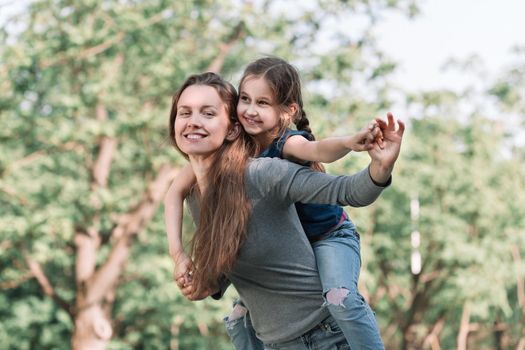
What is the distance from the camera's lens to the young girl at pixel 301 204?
8.83 ft

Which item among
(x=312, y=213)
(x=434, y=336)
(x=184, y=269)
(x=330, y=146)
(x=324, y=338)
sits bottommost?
(x=434, y=336)

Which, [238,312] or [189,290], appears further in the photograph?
[238,312]

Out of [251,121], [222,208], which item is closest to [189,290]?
[222,208]

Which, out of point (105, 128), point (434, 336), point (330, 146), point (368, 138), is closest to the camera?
point (368, 138)

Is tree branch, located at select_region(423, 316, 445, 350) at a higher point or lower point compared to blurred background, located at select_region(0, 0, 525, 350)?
lower

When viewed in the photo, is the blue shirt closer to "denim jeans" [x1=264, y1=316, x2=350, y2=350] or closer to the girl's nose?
the girl's nose

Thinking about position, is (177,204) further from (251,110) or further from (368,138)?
A: (368,138)

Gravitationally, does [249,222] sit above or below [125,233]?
above

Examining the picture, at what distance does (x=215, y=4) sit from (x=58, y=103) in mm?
2758

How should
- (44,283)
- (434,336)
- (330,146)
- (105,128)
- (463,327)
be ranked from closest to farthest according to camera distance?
(330,146)
(105,128)
(44,283)
(463,327)
(434,336)

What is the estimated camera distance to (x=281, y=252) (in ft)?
9.00

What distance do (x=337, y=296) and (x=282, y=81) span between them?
781 mm

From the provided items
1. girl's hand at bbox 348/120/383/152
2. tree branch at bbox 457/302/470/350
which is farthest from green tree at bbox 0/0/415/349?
girl's hand at bbox 348/120/383/152

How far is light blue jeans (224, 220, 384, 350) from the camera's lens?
106 inches
